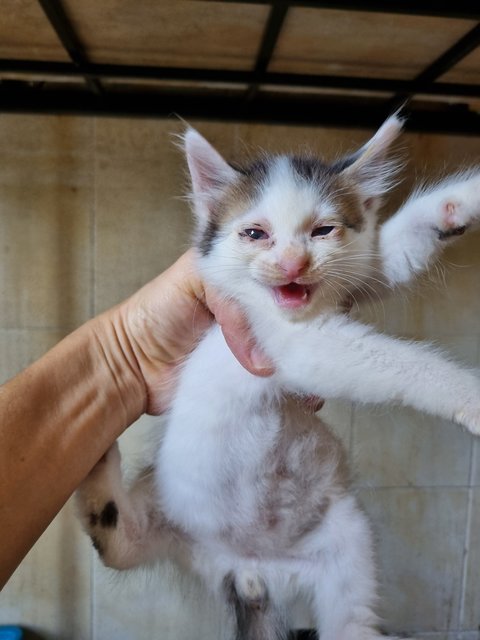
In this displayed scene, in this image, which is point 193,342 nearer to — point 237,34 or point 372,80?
point 237,34

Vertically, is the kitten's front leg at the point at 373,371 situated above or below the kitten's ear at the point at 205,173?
below

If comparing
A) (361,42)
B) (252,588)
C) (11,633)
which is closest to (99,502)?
(252,588)

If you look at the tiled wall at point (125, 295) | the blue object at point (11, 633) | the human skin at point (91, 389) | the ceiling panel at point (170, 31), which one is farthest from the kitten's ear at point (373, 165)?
the blue object at point (11, 633)

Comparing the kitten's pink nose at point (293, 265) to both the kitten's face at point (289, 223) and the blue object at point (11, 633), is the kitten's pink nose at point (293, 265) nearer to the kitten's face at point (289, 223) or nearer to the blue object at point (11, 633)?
the kitten's face at point (289, 223)

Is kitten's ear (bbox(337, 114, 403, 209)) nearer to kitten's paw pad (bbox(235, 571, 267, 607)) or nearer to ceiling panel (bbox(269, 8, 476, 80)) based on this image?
ceiling panel (bbox(269, 8, 476, 80))

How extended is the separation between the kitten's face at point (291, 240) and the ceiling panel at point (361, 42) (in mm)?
455

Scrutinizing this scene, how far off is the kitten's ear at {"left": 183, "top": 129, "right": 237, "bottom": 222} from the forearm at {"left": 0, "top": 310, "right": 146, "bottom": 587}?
38 cm

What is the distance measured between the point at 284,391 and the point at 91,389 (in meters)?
0.46

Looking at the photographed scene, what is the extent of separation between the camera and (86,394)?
1.21m

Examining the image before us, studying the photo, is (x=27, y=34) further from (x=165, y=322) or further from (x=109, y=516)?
(x=109, y=516)

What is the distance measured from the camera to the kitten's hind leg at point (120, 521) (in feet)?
3.66

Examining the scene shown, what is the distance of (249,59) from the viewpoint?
1497mm

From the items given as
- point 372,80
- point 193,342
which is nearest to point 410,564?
point 193,342

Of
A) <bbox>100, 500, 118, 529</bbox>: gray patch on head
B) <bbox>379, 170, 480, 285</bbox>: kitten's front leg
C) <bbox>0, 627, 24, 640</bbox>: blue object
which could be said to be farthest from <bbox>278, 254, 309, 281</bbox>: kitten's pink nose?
<bbox>0, 627, 24, 640</bbox>: blue object
